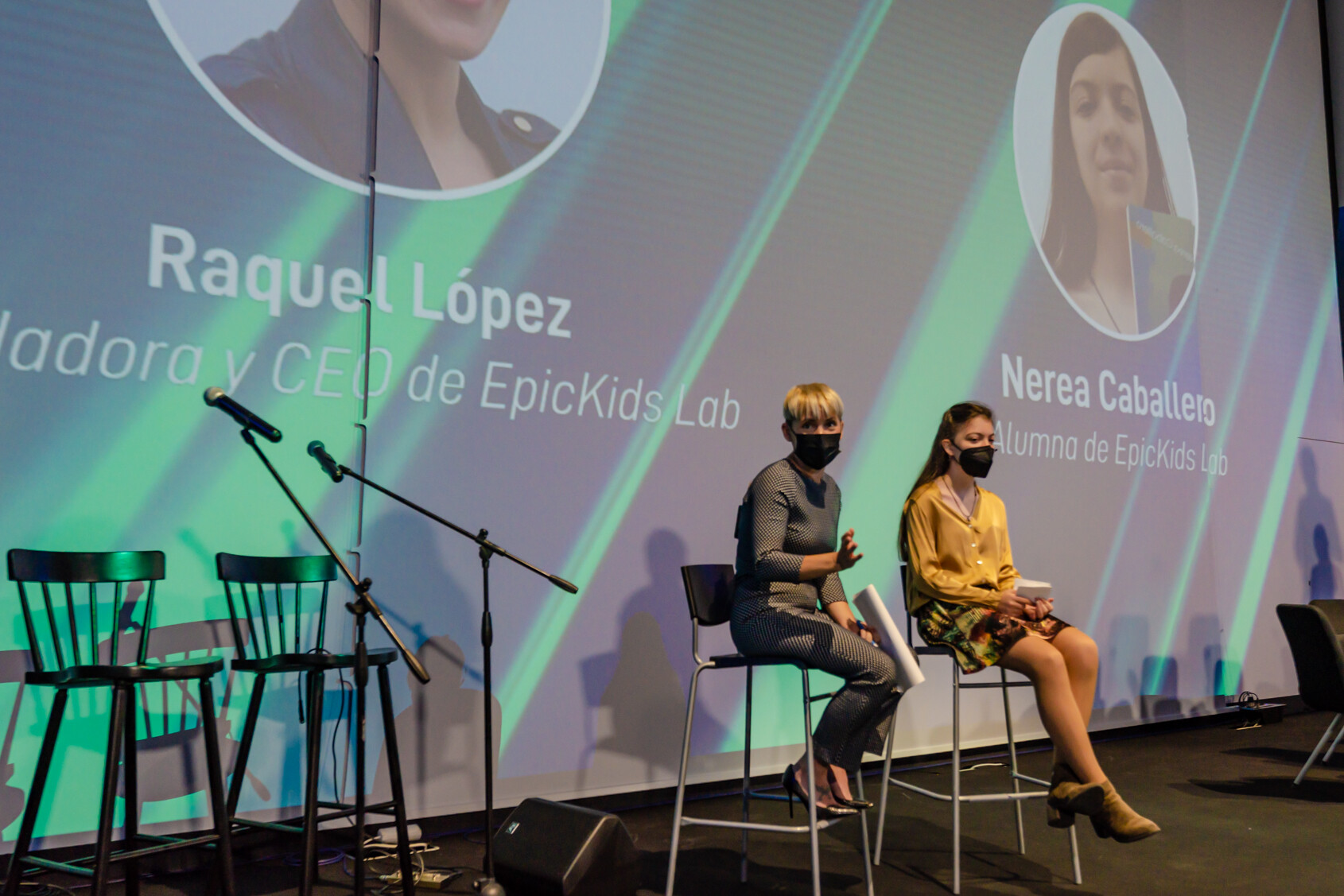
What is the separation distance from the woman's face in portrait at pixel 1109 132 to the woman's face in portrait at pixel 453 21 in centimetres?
322

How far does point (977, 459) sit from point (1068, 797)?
997 mm

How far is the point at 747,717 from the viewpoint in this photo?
9.87 feet

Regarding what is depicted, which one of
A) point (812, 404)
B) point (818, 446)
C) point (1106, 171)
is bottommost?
point (818, 446)

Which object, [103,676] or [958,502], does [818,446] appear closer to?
[958,502]

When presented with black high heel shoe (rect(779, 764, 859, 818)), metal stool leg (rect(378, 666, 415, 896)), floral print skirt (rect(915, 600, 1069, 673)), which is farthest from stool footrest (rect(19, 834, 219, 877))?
floral print skirt (rect(915, 600, 1069, 673))

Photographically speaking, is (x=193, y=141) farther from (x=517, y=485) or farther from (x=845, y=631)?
(x=845, y=631)

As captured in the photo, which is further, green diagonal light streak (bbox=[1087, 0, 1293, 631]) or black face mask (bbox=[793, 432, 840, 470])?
green diagonal light streak (bbox=[1087, 0, 1293, 631])

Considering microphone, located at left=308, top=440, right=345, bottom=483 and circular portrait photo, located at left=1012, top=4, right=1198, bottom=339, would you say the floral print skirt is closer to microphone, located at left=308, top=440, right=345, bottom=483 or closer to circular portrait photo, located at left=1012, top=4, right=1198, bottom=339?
microphone, located at left=308, top=440, right=345, bottom=483

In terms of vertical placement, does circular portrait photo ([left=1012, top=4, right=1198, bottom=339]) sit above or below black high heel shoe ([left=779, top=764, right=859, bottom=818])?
above

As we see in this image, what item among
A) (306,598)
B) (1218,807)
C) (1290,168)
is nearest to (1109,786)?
(1218,807)

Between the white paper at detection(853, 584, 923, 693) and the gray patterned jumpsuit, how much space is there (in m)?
0.03

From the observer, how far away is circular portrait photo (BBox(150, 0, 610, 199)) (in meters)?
3.26

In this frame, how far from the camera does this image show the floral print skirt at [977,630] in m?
2.98

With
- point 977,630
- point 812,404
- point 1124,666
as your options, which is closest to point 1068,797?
point 977,630
